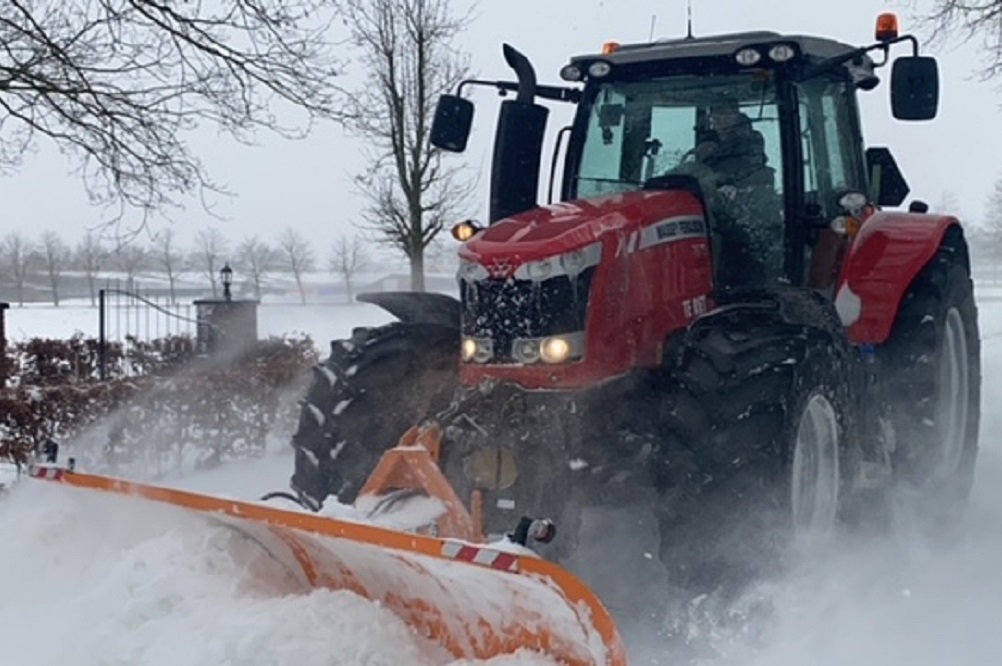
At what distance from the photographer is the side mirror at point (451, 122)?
5.44m

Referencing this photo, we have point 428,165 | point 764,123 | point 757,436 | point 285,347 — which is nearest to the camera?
point 757,436

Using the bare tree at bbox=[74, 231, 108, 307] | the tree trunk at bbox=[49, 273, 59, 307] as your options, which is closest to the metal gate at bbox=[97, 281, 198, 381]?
the bare tree at bbox=[74, 231, 108, 307]

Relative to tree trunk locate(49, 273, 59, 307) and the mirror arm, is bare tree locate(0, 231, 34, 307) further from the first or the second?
the mirror arm

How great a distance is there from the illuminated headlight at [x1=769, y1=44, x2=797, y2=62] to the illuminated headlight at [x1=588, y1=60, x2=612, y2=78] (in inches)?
32.6

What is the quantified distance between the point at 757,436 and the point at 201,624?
6.74 ft

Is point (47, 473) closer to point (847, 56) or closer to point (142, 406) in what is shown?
point (847, 56)

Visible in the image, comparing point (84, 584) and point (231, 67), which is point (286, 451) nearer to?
point (231, 67)

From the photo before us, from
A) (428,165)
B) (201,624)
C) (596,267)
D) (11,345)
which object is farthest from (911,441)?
(428,165)

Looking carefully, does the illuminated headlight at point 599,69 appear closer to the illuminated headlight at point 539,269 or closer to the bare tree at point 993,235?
the illuminated headlight at point 539,269

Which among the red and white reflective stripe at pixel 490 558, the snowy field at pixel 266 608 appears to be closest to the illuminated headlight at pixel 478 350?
the snowy field at pixel 266 608

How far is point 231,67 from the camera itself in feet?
30.9

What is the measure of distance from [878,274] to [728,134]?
41.6 inches

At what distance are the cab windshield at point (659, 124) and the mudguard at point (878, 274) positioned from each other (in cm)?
76

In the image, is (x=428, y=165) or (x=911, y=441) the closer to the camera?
(x=911, y=441)
